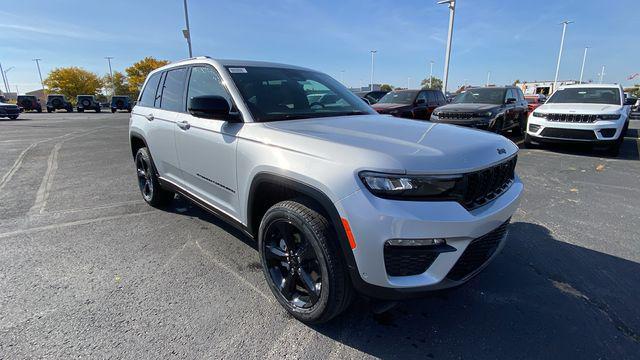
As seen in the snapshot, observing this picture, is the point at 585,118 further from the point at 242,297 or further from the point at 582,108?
the point at 242,297

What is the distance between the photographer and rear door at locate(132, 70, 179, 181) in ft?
12.3

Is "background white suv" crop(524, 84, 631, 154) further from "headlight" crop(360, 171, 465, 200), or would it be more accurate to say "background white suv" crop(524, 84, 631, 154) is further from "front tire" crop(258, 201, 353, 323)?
"front tire" crop(258, 201, 353, 323)

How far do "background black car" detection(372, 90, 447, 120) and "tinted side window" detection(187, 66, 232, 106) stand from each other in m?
8.18

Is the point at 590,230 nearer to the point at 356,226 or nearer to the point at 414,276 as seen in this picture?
the point at 414,276

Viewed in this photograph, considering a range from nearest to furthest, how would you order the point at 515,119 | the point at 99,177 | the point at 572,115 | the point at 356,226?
1. the point at 356,226
2. the point at 99,177
3. the point at 572,115
4. the point at 515,119

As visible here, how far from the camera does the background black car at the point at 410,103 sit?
11164 mm

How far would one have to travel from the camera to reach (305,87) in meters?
3.38

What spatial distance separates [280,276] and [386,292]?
951 mm

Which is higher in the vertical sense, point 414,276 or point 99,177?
point 414,276

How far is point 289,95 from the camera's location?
3.15m

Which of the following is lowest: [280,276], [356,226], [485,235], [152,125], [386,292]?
[280,276]

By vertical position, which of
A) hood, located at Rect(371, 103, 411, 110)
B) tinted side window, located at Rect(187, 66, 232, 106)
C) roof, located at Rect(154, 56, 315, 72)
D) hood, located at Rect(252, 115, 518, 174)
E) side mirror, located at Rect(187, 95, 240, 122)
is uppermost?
roof, located at Rect(154, 56, 315, 72)

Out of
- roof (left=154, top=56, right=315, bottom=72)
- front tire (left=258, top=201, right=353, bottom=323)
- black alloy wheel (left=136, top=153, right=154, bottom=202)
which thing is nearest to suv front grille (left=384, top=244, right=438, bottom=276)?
front tire (left=258, top=201, right=353, bottom=323)

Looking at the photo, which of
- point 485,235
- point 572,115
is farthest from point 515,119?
point 485,235
